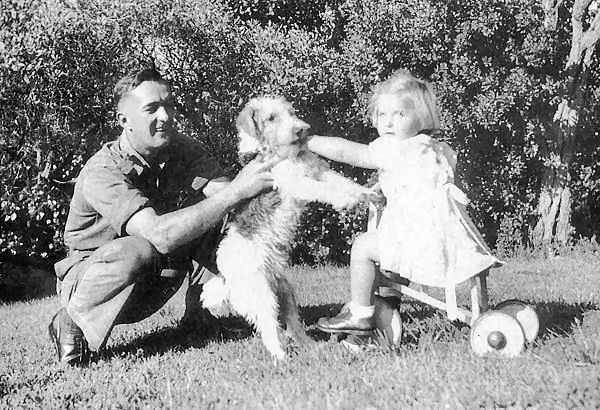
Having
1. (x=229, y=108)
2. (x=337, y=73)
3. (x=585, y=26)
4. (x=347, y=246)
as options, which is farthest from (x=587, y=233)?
(x=229, y=108)

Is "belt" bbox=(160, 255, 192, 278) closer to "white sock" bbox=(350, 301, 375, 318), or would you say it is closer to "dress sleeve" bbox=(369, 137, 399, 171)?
"white sock" bbox=(350, 301, 375, 318)

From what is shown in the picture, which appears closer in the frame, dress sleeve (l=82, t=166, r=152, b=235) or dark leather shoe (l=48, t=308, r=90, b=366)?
dress sleeve (l=82, t=166, r=152, b=235)

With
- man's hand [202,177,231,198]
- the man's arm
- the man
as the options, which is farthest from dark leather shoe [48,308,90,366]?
man's hand [202,177,231,198]

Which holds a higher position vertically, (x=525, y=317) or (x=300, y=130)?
(x=300, y=130)

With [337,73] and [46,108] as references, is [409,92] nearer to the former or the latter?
[337,73]

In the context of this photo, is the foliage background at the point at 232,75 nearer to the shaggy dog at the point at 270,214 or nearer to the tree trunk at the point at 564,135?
the tree trunk at the point at 564,135

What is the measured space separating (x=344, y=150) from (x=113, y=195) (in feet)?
4.17

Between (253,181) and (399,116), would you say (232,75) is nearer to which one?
(253,181)

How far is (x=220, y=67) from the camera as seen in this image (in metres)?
7.82

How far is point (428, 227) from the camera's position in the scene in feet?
10.2

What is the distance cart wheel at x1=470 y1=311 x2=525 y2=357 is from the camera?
3078 millimetres

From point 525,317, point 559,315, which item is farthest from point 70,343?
point 559,315

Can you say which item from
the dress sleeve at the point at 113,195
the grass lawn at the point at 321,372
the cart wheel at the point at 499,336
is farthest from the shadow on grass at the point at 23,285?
the cart wheel at the point at 499,336

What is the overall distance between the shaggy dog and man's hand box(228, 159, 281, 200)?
0.17 feet
